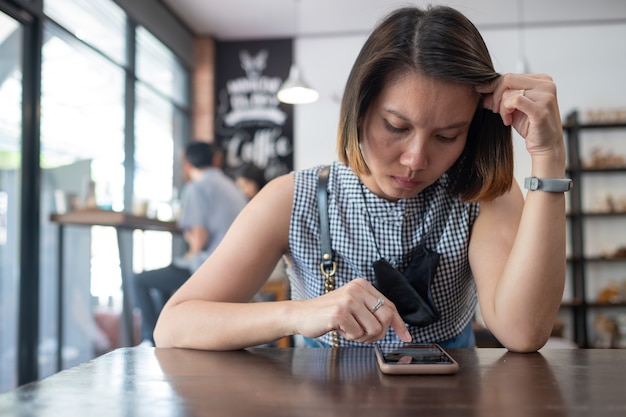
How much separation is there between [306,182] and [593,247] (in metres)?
5.29

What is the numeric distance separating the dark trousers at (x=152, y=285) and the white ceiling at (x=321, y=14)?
101 inches

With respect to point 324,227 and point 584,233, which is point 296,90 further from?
point 324,227

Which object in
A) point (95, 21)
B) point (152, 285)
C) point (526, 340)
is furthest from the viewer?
point (95, 21)

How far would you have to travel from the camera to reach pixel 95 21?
14.6 feet

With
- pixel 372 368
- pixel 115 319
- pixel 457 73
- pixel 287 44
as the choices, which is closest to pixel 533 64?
pixel 287 44

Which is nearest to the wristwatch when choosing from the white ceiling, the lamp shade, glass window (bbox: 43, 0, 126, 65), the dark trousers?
the dark trousers

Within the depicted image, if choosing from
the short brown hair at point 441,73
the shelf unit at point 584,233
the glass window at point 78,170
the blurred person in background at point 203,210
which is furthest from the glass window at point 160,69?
the short brown hair at point 441,73

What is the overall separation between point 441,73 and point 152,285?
355 centimetres

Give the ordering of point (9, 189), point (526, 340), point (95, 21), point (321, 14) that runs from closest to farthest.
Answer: point (526, 340) < point (9, 189) < point (95, 21) < point (321, 14)

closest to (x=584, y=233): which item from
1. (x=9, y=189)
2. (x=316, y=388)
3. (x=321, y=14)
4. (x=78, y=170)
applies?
(x=321, y=14)

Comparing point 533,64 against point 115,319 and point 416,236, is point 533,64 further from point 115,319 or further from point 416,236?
point 416,236

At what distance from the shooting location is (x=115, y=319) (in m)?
4.63

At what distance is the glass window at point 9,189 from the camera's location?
3.25 metres

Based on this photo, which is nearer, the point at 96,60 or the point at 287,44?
the point at 96,60
